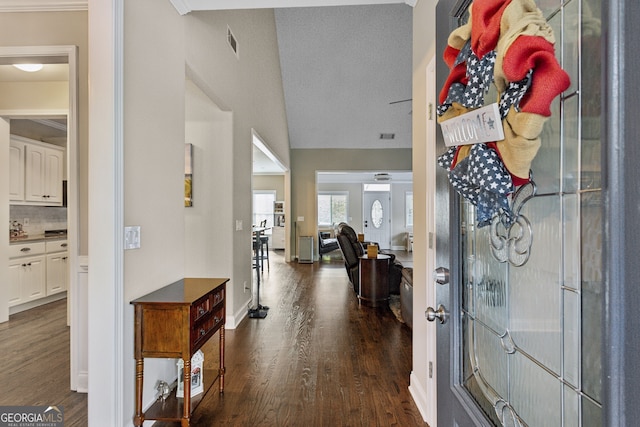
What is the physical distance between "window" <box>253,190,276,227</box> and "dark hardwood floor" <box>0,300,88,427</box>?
7387 millimetres

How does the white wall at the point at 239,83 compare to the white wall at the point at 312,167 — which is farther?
the white wall at the point at 312,167

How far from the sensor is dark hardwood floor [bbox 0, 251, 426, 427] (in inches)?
82.2

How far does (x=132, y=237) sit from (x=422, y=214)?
1714 millimetres

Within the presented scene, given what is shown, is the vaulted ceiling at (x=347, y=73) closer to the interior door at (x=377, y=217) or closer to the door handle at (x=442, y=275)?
the interior door at (x=377, y=217)

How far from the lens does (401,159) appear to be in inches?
335

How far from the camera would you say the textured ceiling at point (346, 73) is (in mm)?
5828

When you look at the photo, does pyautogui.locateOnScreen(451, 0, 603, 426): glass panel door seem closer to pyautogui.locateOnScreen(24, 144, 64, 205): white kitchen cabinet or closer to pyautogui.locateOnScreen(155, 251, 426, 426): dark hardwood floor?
pyautogui.locateOnScreen(155, 251, 426, 426): dark hardwood floor

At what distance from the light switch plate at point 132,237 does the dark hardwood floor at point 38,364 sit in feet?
3.81

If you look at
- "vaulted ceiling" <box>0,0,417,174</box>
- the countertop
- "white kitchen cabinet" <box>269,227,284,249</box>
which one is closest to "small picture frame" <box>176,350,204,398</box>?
the countertop

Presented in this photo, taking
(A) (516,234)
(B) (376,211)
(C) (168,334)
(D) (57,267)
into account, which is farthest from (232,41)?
(B) (376,211)

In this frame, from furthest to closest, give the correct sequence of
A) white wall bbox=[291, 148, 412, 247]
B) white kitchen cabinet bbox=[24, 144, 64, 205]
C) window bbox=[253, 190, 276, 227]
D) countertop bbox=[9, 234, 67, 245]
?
window bbox=[253, 190, 276, 227], white wall bbox=[291, 148, 412, 247], white kitchen cabinet bbox=[24, 144, 64, 205], countertop bbox=[9, 234, 67, 245]

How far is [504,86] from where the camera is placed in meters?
0.65

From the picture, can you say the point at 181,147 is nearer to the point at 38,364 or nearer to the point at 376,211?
the point at 38,364

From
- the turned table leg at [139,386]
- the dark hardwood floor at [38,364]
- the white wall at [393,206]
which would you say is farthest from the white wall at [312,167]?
the turned table leg at [139,386]
